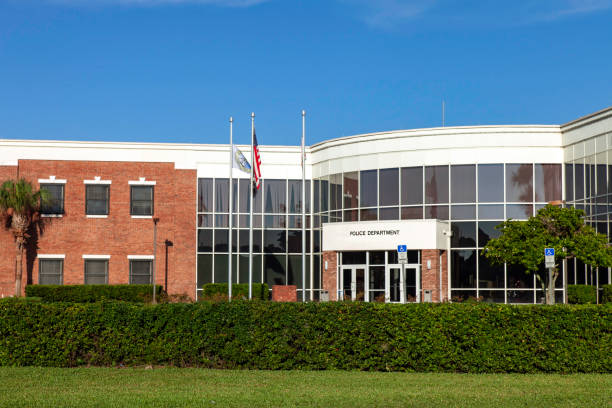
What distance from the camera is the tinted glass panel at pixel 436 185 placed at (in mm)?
39656

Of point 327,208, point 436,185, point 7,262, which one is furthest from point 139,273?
Result: point 436,185

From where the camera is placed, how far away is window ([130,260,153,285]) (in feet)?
139

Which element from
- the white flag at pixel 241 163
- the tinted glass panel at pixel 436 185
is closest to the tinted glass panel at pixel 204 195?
the white flag at pixel 241 163

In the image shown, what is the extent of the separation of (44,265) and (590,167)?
27.4 metres

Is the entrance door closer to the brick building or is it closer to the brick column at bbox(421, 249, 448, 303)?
the brick building

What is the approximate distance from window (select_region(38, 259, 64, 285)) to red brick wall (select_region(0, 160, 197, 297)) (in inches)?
10.0

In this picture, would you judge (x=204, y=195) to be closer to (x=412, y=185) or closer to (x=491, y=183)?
(x=412, y=185)

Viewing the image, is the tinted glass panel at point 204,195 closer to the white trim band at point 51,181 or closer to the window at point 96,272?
the window at point 96,272

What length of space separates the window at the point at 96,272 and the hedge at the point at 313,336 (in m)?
26.1

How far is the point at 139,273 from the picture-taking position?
42406 mm

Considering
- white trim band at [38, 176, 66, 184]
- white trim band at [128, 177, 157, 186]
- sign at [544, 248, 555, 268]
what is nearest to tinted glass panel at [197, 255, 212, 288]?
white trim band at [128, 177, 157, 186]

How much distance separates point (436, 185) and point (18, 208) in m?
20.9

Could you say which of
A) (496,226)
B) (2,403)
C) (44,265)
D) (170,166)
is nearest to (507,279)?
(496,226)

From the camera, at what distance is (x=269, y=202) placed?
146ft
